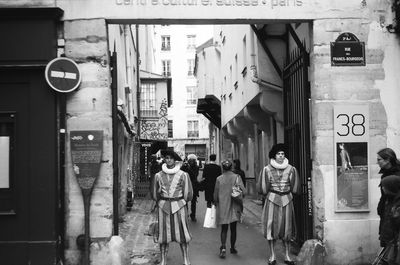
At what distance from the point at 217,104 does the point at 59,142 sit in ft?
76.0

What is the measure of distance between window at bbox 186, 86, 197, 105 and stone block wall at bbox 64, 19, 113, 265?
5170 cm

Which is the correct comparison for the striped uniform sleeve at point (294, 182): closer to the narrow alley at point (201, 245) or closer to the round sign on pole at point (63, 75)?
the narrow alley at point (201, 245)

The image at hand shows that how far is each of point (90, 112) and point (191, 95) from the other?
52.0m

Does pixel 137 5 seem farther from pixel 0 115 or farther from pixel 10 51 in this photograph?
pixel 0 115

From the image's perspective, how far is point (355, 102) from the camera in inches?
329

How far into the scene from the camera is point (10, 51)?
25.4 ft

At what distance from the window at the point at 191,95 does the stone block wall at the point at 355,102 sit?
169 ft

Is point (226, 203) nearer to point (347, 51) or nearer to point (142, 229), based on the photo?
point (347, 51)

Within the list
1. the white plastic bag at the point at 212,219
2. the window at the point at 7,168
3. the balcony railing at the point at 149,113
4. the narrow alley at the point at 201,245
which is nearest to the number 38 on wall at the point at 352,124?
the narrow alley at the point at 201,245

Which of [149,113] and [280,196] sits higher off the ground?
[149,113]

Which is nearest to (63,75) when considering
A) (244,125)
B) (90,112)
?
(90,112)

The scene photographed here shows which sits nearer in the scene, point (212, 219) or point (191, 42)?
point (212, 219)

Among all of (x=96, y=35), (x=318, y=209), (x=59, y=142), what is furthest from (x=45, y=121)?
(x=318, y=209)

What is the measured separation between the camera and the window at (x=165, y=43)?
203 ft
